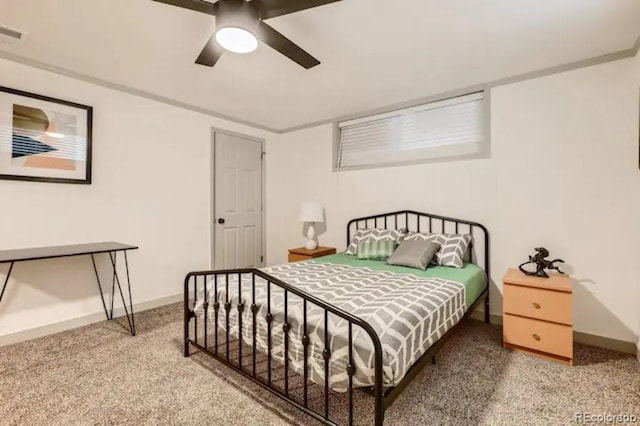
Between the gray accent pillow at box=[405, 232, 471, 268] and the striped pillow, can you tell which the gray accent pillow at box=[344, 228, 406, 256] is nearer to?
the striped pillow

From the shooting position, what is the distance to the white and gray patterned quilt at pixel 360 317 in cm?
142

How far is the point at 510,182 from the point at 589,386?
5.76 ft

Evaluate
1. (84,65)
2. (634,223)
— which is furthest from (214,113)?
(634,223)

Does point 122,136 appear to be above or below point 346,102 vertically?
below

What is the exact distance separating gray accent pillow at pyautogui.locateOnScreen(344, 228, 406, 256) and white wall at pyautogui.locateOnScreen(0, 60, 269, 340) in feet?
6.47

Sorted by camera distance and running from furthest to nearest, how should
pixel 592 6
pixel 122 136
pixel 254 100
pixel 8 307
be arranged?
pixel 254 100 < pixel 122 136 < pixel 8 307 < pixel 592 6

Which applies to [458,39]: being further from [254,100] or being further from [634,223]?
[254,100]

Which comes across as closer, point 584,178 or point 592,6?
point 592,6

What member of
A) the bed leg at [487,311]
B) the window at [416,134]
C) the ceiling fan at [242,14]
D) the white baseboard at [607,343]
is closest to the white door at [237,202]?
the window at [416,134]

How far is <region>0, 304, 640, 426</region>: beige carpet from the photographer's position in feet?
5.53

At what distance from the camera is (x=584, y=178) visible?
103 inches

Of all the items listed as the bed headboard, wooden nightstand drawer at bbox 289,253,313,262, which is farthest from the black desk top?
the bed headboard

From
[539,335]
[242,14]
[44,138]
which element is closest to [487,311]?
[539,335]

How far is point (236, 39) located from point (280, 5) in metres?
A: 0.33
